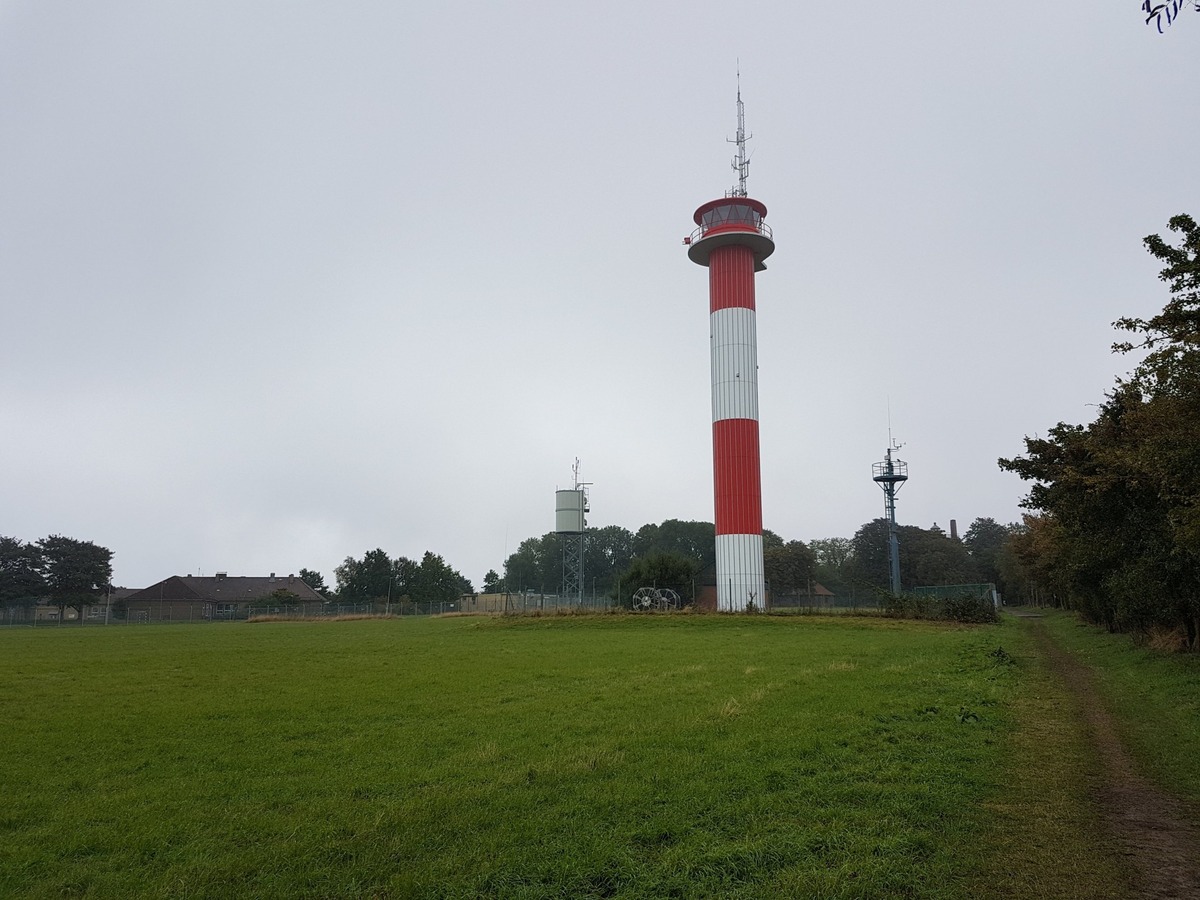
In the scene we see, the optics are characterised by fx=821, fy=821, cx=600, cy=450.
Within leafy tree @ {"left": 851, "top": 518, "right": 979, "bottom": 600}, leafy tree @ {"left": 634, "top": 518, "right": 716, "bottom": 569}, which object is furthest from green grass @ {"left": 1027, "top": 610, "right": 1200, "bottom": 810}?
leafy tree @ {"left": 634, "top": 518, "right": 716, "bottom": 569}

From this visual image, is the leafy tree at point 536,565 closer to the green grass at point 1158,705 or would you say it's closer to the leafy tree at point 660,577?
the leafy tree at point 660,577

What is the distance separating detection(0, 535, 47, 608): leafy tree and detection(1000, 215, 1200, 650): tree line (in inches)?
3506

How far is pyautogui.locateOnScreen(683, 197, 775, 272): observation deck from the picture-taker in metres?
56.0

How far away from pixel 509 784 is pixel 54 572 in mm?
91786

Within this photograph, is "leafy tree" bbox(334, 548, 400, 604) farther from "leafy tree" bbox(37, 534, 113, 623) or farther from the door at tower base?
the door at tower base

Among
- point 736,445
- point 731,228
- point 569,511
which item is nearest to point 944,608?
point 736,445

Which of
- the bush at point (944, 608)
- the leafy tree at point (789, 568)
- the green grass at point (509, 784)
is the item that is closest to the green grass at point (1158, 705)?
the green grass at point (509, 784)

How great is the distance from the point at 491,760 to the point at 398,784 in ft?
4.66

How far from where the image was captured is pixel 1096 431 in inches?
834

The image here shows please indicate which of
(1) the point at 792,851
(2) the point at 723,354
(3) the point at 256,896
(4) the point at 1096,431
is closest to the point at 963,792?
(1) the point at 792,851

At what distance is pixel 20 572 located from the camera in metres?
80.8

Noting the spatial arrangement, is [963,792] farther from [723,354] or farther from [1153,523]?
[723,354]

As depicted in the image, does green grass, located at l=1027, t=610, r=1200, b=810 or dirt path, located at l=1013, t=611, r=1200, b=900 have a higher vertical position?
green grass, located at l=1027, t=610, r=1200, b=810

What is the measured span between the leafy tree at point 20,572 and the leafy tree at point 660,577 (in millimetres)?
60031
